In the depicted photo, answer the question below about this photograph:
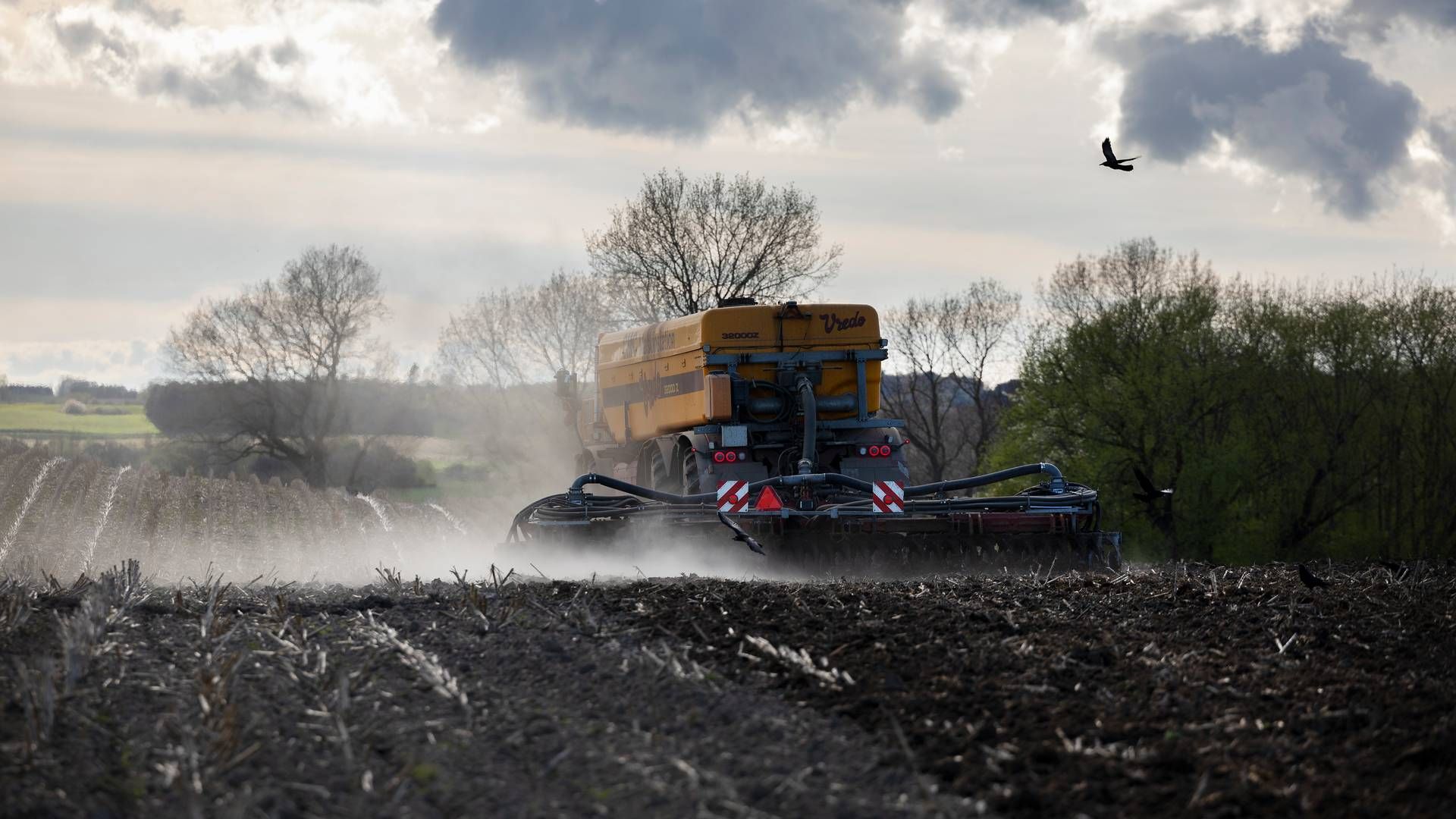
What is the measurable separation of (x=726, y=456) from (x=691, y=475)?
24.2 inches

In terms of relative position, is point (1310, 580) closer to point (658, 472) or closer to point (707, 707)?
point (707, 707)

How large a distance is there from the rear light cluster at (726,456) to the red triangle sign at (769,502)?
236 cm

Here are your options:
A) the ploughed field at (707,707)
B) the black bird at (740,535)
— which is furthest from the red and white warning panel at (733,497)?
the ploughed field at (707,707)

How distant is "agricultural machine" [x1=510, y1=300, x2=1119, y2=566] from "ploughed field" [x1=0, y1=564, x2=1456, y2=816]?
4.95m

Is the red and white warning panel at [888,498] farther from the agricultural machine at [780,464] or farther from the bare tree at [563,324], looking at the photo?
the bare tree at [563,324]

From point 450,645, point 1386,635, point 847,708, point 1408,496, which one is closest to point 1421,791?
point 847,708

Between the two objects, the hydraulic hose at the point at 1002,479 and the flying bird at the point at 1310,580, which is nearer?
the flying bird at the point at 1310,580

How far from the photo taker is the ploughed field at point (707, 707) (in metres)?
4.75

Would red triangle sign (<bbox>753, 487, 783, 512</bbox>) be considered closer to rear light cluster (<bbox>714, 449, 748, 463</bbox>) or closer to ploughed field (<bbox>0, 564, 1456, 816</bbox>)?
rear light cluster (<bbox>714, 449, 748, 463</bbox>)

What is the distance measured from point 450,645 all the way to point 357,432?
48967mm

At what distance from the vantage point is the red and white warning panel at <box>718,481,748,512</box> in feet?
46.2

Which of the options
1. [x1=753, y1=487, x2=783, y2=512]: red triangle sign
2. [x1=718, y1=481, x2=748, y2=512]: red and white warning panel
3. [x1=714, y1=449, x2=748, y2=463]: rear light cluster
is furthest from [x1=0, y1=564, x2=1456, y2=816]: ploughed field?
[x1=714, y1=449, x2=748, y2=463]: rear light cluster

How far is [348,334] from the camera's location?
55.9 metres

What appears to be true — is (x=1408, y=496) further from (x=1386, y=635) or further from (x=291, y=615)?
(x=291, y=615)
